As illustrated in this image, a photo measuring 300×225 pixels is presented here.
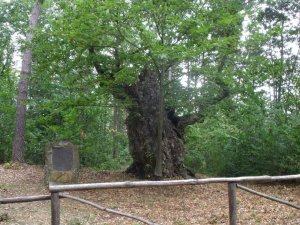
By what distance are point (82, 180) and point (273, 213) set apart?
19.4 feet

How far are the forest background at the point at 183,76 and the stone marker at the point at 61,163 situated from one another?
1021 mm

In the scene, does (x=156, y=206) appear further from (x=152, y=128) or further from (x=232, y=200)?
(x=232, y=200)

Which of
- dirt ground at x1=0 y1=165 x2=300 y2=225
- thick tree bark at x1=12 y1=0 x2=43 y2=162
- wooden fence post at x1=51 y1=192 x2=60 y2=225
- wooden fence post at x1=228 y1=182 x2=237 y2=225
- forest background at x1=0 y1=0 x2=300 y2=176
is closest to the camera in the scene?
wooden fence post at x1=51 y1=192 x2=60 y2=225

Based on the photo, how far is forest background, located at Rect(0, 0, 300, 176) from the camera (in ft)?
27.3

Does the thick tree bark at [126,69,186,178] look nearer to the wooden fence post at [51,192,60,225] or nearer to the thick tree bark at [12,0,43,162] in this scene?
the thick tree bark at [12,0,43,162]

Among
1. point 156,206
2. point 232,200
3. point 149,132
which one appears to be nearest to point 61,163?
point 149,132

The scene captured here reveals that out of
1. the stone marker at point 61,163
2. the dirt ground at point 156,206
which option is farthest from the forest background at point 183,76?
the dirt ground at point 156,206

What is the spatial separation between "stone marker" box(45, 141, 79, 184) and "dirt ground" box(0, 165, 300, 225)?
17.3 inches

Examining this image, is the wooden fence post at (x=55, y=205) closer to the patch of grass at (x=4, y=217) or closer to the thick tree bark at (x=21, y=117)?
the patch of grass at (x=4, y=217)

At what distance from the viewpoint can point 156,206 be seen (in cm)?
854

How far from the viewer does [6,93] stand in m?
15.2

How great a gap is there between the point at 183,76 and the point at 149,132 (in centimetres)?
231

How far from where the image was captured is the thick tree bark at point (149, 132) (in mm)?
11219

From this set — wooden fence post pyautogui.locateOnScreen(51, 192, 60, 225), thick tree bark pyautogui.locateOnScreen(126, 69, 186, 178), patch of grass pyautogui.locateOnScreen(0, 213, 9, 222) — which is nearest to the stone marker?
thick tree bark pyautogui.locateOnScreen(126, 69, 186, 178)
